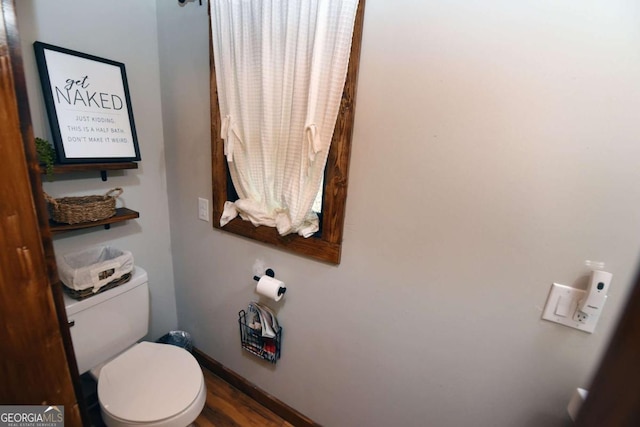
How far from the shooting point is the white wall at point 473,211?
26.5 inches

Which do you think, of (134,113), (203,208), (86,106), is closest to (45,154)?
(86,106)

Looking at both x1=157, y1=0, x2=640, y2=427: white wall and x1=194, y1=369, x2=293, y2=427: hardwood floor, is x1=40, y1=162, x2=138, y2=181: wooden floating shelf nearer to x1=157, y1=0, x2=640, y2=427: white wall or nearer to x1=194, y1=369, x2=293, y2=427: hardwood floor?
x1=157, y1=0, x2=640, y2=427: white wall

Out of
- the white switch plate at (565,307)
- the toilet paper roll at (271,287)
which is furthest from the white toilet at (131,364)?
the white switch plate at (565,307)

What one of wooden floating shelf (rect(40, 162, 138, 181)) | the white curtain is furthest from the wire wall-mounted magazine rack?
wooden floating shelf (rect(40, 162, 138, 181))

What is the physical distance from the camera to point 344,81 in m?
0.92

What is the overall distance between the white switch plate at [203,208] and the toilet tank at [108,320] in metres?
0.42

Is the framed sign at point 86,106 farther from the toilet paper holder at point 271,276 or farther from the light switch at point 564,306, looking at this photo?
the light switch at point 564,306

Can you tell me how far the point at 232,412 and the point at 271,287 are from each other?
90cm

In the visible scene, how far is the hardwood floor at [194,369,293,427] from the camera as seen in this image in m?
1.43

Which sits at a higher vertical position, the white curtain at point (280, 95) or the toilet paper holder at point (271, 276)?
the white curtain at point (280, 95)

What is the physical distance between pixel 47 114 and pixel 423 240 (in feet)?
5.30

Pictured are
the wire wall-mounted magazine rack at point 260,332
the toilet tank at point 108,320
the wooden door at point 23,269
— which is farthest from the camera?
the wire wall-mounted magazine rack at point 260,332

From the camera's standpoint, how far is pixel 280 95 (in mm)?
1040

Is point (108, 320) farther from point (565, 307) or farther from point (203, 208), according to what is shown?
point (565, 307)
